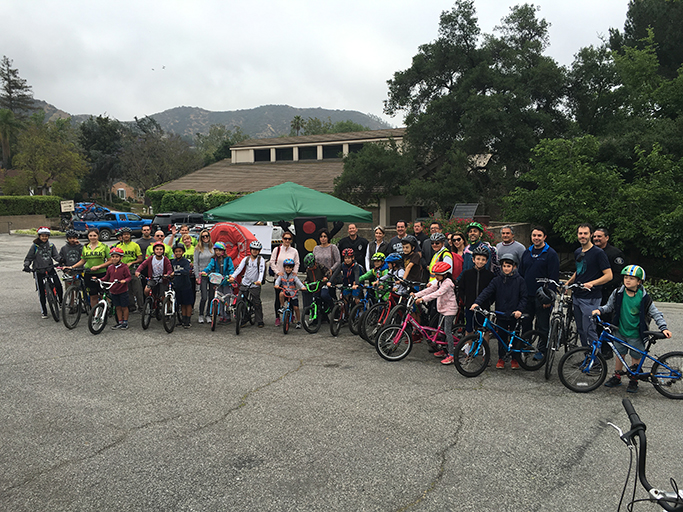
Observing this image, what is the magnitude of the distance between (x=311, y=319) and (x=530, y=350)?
3965mm

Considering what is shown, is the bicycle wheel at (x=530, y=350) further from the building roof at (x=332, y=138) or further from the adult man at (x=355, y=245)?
the building roof at (x=332, y=138)

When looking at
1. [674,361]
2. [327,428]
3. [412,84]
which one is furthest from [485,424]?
[412,84]

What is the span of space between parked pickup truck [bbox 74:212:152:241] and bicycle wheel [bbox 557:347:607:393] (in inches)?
1157

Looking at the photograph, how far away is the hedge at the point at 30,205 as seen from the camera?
4091 centimetres

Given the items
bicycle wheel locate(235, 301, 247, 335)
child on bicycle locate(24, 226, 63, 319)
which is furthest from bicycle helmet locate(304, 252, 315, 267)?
child on bicycle locate(24, 226, 63, 319)

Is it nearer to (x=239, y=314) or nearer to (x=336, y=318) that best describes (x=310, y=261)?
(x=336, y=318)

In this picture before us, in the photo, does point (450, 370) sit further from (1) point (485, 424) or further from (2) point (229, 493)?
(2) point (229, 493)

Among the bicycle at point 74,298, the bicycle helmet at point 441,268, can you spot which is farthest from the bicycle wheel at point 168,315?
the bicycle helmet at point 441,268

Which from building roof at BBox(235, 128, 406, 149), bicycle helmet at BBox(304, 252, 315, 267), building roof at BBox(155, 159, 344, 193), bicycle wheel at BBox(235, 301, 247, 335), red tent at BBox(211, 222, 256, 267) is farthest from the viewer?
building roof at BBox(235, 128, 406, 149)

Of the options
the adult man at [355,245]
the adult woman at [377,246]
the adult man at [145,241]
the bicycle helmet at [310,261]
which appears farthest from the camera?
the adult man at [145,241]

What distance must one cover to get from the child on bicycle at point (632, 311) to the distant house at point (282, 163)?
95.2ft

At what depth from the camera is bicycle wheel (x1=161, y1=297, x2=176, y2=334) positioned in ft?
29.4

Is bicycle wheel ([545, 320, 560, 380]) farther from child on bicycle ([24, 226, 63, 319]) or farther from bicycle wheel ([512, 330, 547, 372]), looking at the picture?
child on bicycle ([24, 226, 63, 319])

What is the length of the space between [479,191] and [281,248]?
18650 mm
